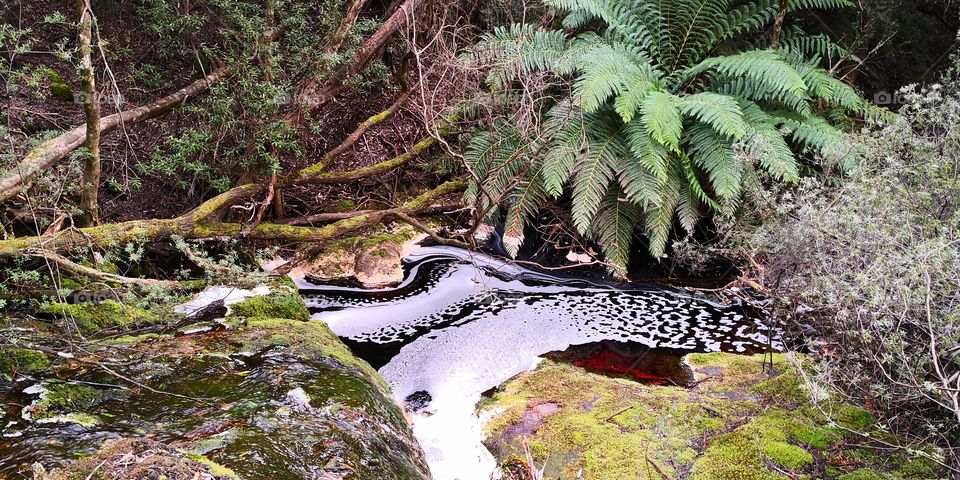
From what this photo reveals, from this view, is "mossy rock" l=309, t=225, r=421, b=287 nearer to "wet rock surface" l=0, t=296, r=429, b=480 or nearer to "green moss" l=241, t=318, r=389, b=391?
"green moss" l=241, t=318, r=389, b=391

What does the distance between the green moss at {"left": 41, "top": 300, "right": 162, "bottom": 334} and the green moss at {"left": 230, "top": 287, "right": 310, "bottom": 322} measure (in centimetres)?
49

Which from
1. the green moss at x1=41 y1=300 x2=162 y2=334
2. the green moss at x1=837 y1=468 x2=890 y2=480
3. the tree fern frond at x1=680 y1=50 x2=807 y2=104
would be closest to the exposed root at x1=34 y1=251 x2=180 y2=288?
the green moss at x1=41 y1=300 x2=162 y2=334

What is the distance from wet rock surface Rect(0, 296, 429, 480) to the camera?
6.52 ft

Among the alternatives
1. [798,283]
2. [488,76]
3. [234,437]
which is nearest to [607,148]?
[488,76]

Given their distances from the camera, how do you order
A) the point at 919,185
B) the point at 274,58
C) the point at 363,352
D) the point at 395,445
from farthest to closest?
the point at 274,58 < the point at 363,352 < the point at 919,185 < the point at 395,445

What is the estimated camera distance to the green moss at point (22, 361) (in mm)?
2533

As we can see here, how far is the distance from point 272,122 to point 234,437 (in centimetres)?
322

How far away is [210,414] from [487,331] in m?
2.31

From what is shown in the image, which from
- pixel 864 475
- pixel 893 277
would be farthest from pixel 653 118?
pixel 864 475

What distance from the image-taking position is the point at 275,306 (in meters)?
3.80

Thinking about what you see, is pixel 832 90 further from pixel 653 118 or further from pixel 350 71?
pixel 350 71

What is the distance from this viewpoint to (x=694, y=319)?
4566mm

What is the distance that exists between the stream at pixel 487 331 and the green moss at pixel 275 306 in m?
0.50

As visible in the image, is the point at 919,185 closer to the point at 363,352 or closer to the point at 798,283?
the point at 798,283
